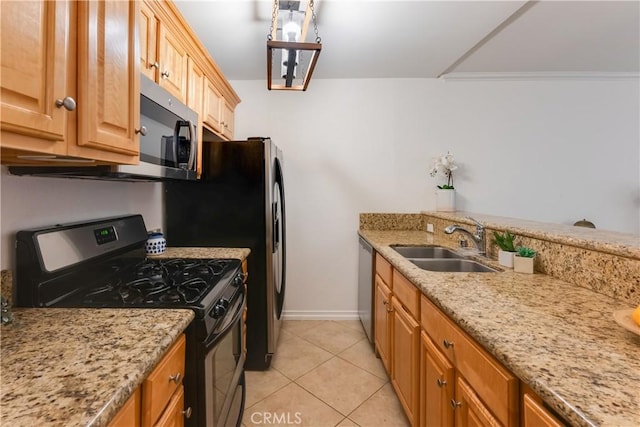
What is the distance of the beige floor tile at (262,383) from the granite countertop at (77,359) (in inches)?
→ 45.4

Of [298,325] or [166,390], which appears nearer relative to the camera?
[166,390]

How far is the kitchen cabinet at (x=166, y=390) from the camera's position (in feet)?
2.41

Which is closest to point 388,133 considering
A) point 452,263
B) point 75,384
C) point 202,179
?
point 452,263

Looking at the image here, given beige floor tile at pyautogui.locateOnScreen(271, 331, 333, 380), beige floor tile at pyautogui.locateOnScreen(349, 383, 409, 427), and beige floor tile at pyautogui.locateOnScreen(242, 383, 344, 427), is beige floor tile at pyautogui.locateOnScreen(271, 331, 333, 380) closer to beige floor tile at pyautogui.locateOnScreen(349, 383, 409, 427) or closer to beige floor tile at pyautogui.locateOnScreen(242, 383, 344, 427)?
beige floor tile at pyautogui.locateOnScreen(242, 383, 344, 427)

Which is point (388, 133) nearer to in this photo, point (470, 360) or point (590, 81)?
point (590, 81)

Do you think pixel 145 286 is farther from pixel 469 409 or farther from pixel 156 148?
pixel 469 409

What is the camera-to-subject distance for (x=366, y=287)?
8.07 ft

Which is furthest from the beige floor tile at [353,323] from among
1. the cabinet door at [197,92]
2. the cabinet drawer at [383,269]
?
the cabinet door at [197,92]

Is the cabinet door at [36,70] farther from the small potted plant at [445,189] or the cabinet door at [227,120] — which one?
the small potted plant at [445,189]

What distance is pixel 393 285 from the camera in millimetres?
1751

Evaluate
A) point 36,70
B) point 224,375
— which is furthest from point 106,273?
point 36,70

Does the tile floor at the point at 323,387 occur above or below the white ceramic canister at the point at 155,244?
below

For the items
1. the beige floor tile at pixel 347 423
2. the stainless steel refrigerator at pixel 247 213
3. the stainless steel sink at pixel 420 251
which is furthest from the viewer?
the stainless steel sink at pixel 420 251

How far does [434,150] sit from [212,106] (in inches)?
81.7
